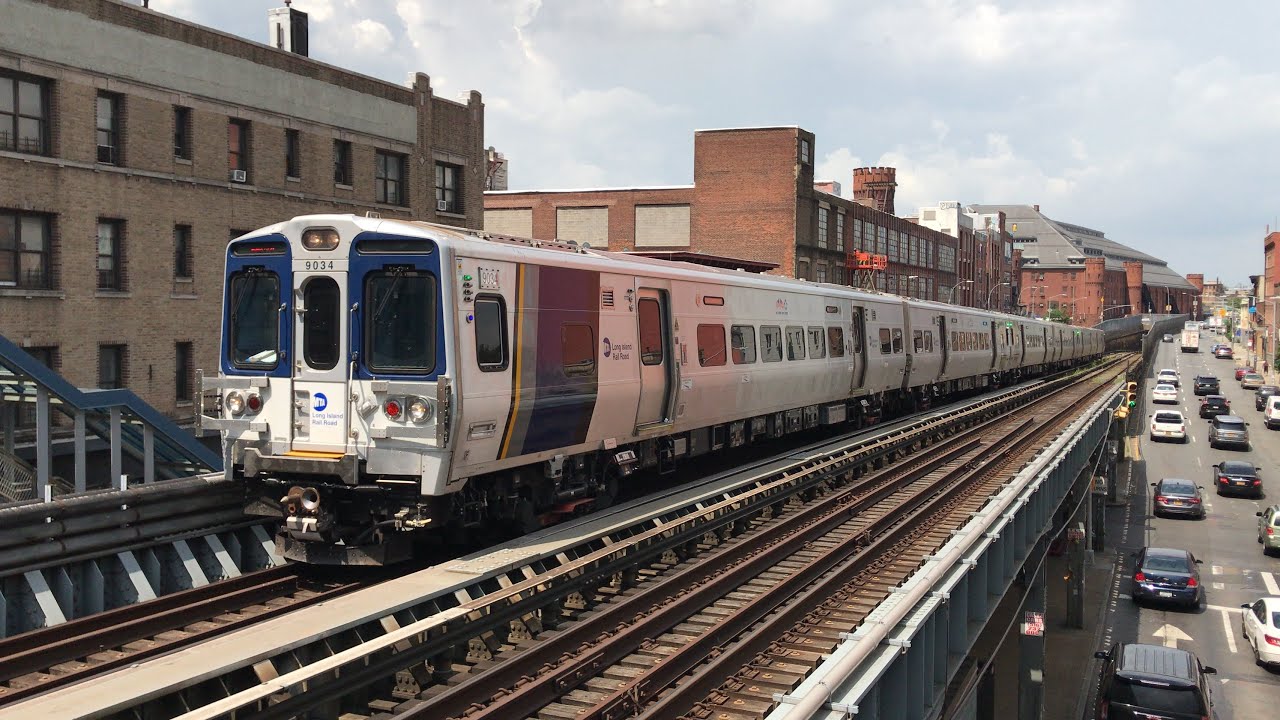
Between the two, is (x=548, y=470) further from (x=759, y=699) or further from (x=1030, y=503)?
(x=1030, y=503)

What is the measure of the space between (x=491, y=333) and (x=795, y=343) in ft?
32.7

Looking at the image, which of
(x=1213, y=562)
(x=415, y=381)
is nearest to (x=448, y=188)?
(x=415, y=381)

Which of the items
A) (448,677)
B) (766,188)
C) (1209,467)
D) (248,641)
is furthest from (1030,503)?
(1209,467)

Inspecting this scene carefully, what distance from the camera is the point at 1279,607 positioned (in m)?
26.5

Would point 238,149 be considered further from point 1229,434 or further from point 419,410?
point 1229,434

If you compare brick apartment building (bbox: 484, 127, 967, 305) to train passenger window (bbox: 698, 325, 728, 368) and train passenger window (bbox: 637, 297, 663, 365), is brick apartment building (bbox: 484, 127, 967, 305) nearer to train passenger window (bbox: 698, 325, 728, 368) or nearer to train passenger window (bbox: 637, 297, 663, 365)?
train passenger window (bbox: 698, 325, 728, 368)

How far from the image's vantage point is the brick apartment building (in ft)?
179

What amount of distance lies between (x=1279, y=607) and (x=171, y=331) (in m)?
27.6

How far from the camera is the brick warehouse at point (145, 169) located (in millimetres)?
21562

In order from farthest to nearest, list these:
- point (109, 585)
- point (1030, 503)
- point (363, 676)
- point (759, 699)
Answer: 1. point (1030, 503)
2. point (109, 585)
3. point (759, 699)
4. point (363, 676)

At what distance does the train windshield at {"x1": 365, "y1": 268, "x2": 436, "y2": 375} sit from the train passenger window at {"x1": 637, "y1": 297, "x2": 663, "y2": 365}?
420 centimetres

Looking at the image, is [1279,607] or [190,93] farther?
[1279,607]

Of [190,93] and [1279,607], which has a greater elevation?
[190,93]

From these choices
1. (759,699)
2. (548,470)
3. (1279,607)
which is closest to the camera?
(759,699)
